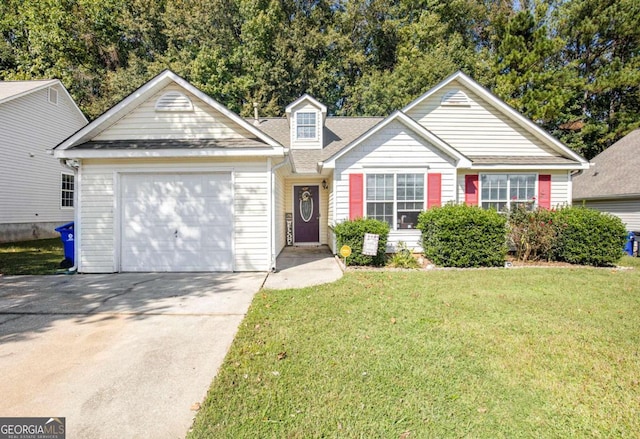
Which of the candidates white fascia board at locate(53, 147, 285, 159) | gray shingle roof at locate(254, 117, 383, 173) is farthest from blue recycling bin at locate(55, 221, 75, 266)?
gray shingle roof at locate(254, 117, 383, 173)

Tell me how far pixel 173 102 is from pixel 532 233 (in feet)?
33.1

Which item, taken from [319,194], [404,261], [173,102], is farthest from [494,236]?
[173,102]

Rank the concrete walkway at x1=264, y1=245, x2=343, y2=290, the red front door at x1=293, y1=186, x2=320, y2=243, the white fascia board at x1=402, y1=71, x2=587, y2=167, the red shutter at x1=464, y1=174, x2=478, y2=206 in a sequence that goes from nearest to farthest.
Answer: the concrete walkway at x1=264, y1=245, x2=343, y2=290 < the red shutter at x1=464, y1=174, x2=478, y2=206 < the white fascia board at x1=402, y1=71, x2=587, y2=167 < the red front door at x1=293, y1=186, x2=320, y2=243

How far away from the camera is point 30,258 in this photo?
9414mm

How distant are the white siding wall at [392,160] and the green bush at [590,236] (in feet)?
9.72

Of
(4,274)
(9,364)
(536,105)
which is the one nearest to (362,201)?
(9,364)

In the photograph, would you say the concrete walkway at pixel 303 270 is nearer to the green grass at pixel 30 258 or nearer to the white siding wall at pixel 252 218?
the white siding wall at pixel 252 218

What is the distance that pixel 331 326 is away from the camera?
4051 millimetres

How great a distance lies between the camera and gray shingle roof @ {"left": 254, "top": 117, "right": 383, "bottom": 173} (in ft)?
36.4

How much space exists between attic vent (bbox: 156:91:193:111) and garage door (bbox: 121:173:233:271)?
5.44 feet

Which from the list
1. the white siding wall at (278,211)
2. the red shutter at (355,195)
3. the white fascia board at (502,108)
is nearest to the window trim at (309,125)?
the white siding wall at (278,211)

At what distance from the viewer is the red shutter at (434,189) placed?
899cm

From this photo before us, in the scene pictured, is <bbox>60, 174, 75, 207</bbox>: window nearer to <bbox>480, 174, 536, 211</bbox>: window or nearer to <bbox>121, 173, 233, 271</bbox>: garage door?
<bbox>121, 173, 233, 271</bbox>: garage door

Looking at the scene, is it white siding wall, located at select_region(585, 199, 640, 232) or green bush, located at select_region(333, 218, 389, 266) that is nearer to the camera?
green bush, located at select_region(333, 218, 389, 266)
